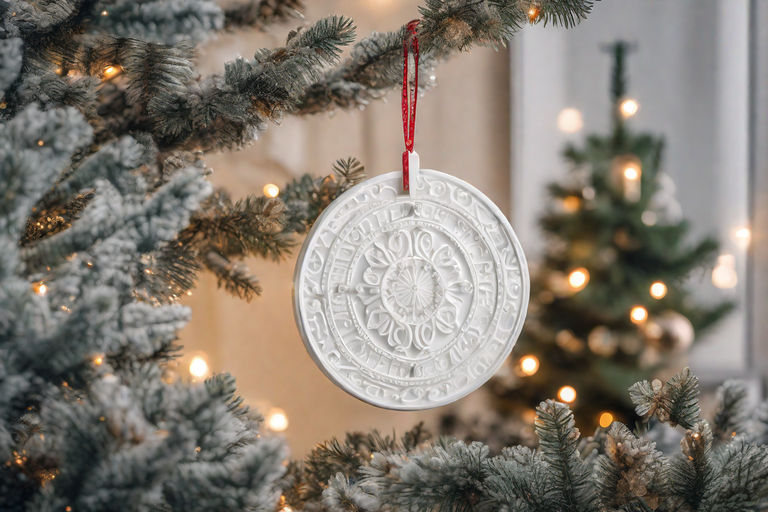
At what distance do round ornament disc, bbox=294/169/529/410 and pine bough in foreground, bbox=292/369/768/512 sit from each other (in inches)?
4.9

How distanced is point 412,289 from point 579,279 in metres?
0.85

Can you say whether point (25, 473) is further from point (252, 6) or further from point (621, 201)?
point (621, 201)

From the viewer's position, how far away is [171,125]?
56 centimetres

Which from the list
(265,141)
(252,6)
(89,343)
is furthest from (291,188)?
(265,141)

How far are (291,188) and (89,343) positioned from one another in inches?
15.3

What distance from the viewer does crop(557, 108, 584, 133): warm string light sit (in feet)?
5.12

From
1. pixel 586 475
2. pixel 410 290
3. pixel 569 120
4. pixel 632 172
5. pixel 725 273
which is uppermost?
pixel 569 120

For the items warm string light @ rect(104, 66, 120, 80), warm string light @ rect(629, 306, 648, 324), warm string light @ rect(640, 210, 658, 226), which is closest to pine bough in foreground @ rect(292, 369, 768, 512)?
warm string light @ rect(104, 66, 120, 80)

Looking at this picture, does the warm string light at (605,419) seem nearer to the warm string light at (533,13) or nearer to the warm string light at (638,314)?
the warm string light at (638,314)

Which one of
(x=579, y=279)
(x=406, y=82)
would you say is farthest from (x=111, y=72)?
(x=579, y=279)

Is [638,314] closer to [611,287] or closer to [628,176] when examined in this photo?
[611,287]

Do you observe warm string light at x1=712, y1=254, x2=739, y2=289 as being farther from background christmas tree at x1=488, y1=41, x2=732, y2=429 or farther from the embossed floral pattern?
the embossed floral pattern

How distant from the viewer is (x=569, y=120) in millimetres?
1562

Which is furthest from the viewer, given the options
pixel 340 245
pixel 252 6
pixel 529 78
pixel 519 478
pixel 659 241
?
pixel 529 78
